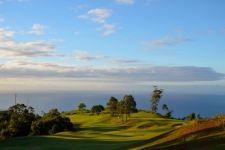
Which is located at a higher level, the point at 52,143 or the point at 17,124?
the point at 52,143

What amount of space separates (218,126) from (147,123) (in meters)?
35.2

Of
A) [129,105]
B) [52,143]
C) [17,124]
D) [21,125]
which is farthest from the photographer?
[129,105]

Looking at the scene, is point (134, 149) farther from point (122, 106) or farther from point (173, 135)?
point (122, 106)

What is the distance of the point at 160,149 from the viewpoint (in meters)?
19.6

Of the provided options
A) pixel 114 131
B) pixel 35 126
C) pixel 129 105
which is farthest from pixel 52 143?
pixel 129 105

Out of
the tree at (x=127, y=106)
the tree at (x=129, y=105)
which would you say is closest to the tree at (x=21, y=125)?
the tree at (x=127, y=106)

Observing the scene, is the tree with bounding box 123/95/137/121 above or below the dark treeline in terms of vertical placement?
above

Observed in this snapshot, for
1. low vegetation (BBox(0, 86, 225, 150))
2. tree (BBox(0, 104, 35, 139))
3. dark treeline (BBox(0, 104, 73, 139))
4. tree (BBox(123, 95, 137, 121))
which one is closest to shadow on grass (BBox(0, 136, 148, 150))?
low vegetation (BBox(0, 86, 225, 150))

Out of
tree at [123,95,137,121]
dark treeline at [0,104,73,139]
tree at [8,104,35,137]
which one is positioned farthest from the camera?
tree at [123,95,137,121]

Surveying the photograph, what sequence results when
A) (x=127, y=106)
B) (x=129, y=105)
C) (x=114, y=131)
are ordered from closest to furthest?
(x=114, y=131) → (x=127, y=106) → (x=129, y=105)

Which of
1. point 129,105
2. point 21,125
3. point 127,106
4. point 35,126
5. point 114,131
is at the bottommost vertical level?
point 114,131

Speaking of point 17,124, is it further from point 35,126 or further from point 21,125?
point 35,126

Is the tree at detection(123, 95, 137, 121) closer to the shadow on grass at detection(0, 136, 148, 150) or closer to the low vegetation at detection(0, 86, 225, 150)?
the low vegetation at detection(0, 86, 225, 150)

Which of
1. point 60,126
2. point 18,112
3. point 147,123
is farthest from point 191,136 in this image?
point 18,112
